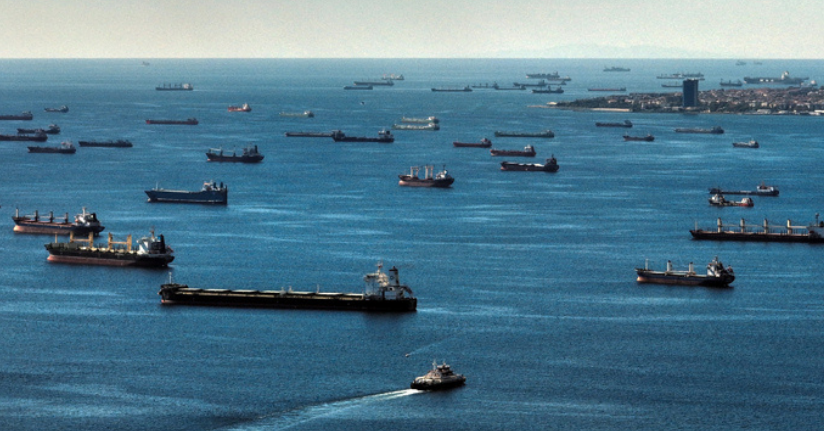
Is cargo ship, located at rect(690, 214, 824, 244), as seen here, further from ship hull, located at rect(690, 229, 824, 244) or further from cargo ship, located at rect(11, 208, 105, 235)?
cargo ship, located at rect(11, 208, 105, 235)

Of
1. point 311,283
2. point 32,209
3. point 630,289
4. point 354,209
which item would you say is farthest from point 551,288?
point 32,209

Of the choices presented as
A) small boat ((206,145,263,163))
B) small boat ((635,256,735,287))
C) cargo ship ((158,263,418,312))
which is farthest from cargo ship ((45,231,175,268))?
small boat ((206,145,263,163))

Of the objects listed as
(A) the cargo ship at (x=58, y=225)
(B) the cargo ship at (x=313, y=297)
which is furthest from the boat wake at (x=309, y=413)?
(A) the cargo ship at (x=58, y=225)

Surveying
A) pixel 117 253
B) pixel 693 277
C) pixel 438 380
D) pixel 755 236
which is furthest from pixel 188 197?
pixel 438 380

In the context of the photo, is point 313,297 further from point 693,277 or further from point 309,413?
point 693,277

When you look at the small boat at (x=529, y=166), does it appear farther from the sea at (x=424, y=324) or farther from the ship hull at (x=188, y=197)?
the ship hull at (x=188, y=197)

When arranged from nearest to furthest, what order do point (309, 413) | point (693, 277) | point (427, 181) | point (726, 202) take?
point (309, 413), point (693, 277), point (726, 202), point (427, 181)
